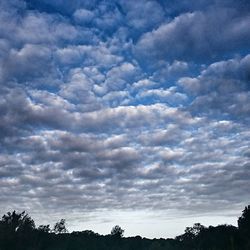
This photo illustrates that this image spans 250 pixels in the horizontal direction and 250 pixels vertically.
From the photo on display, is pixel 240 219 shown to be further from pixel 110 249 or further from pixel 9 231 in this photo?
pixel 110 249

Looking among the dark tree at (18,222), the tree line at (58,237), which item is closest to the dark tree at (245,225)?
the tree line at (58,237)

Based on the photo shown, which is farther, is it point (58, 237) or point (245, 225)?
point (58, 237)

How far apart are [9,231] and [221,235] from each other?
73.8 metres

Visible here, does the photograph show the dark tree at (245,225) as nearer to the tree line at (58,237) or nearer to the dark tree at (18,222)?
the tree line at (58,237)

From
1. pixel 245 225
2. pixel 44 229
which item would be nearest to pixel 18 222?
pixel 44 229

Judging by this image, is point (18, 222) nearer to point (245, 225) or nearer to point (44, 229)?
point (44, 229)

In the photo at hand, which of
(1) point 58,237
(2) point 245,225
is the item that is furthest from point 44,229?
(2) point 245,225

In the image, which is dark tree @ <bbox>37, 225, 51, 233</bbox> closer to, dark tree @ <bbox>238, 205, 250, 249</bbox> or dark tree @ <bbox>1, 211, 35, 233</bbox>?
dark tree @ <bbox>1, 211, 35, 233</bbox>

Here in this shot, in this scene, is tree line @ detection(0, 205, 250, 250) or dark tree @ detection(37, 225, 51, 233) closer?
tree line @ detection(0, 205, 250, 250)

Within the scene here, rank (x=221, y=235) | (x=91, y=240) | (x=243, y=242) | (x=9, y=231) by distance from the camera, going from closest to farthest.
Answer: (x=243, y=242) < (x=9, y=231) < (x=221, y=235) < (x=91, y=240)

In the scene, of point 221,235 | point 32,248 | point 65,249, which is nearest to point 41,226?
point 65,249

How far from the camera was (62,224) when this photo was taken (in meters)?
176

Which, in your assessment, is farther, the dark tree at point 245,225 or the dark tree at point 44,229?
the dark tree at point 44,229

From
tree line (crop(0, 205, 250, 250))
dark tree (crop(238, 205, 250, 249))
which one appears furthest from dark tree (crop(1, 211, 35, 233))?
dark tree (crop(238, 205, 250, 249))
